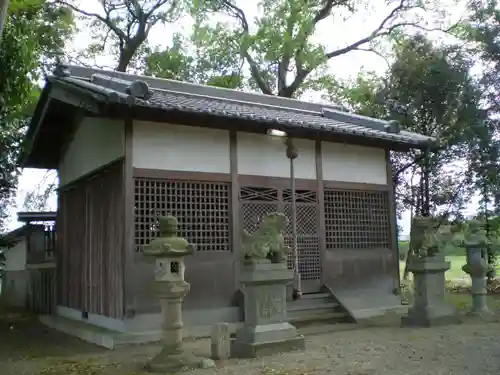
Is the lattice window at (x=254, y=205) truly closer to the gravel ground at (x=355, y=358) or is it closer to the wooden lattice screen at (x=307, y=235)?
the wooden lattice screen at (x=307, y=235)

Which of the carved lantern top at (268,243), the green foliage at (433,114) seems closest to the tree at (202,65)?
the green foliage at (433,114)

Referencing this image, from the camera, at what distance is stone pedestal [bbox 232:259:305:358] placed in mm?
7520

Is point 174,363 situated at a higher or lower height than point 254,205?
lower

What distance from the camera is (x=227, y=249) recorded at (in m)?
10.4

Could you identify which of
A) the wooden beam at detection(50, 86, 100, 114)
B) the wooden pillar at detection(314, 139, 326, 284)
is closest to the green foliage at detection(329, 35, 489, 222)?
the wooden pillar at detection(314, 139, 326, 284)

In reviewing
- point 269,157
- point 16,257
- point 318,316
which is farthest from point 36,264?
point 318,316

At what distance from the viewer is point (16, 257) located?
16938 millimetres

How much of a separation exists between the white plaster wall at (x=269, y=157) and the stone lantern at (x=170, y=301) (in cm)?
393

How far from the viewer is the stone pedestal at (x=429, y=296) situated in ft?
32.8

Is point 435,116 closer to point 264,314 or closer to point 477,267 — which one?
point 477,267

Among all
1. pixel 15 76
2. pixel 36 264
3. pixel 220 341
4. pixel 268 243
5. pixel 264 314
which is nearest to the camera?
pixel 220 341

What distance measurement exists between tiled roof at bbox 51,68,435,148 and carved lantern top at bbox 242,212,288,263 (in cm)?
259

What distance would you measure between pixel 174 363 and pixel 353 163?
7.03m

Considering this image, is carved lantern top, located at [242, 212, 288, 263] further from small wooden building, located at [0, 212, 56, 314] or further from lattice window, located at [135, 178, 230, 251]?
small wooden building, located at [0, 212, 56, 314]
